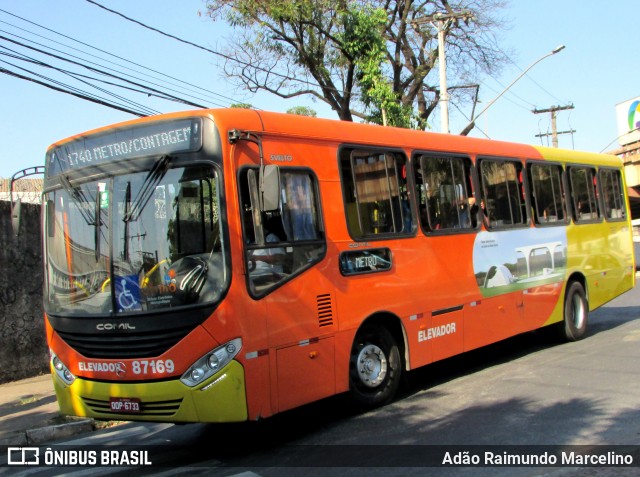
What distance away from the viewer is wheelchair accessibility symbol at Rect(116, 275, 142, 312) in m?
5.49

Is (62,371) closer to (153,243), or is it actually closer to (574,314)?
(153,243)

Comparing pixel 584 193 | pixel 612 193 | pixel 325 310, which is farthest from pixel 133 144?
pixel 612 193

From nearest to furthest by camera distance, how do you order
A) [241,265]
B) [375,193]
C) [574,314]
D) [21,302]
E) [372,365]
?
1. [241,265]
2. [372,365]
3. [375,193]
4. [21,302]
5. [574,314]

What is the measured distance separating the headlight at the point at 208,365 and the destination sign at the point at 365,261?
5.58 feet

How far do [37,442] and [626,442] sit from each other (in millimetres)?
6210

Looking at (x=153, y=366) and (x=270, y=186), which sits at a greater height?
(x=270, y=186)

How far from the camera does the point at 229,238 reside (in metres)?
5.43

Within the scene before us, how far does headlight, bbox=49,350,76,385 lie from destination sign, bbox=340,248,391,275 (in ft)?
9.23

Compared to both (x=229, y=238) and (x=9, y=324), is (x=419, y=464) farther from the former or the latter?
(x=9, y=324)

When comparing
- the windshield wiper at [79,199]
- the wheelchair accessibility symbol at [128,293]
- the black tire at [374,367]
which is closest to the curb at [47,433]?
the wheelchair accessibility symbol at [128,293]

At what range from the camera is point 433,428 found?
6.09m

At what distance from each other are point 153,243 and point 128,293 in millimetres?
497

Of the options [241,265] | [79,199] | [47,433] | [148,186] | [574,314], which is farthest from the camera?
[574,314]

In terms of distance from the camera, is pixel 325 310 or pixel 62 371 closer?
pixel 62 371
